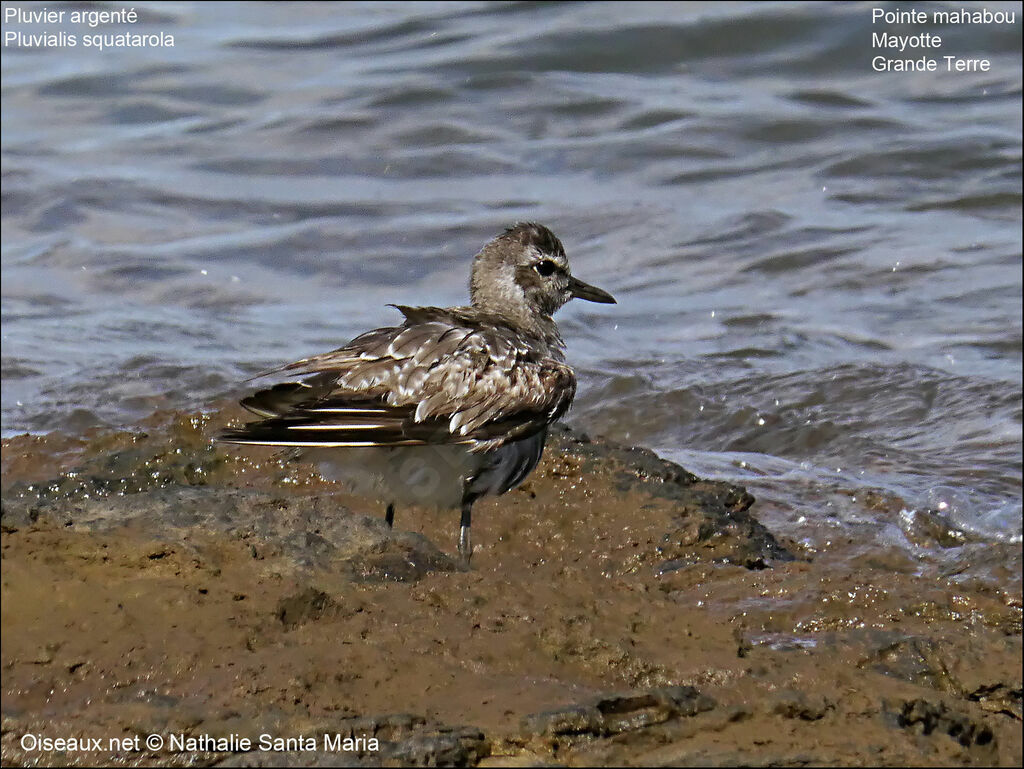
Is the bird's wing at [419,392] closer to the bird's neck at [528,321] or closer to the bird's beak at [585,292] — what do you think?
the bird's neck at [528,321]

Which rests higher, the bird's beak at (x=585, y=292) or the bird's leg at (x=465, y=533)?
the bird's beak at (x=585, y=292)

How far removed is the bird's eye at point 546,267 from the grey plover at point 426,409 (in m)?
1.12

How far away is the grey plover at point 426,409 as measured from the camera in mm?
5758

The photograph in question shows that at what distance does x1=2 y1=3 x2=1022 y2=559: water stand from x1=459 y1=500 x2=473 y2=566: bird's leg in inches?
74.7

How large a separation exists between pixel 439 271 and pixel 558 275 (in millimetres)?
5466

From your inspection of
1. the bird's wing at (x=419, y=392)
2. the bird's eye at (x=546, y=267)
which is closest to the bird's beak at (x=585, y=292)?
the bird's eye at (x=546, y=267)

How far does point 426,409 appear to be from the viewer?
19.7 feet

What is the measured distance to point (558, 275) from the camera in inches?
308

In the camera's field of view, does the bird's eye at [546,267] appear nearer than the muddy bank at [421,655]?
No

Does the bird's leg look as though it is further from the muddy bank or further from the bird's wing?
the muddy bank

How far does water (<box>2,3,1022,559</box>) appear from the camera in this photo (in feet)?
32.3

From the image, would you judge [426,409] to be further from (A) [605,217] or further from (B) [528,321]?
(A) [605,217]

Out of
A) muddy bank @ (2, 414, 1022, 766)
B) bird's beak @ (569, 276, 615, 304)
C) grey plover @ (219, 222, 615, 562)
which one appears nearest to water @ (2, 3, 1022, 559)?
bird's beak @ (569, 276, 615, 304)

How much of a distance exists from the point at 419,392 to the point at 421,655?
2197 mm
